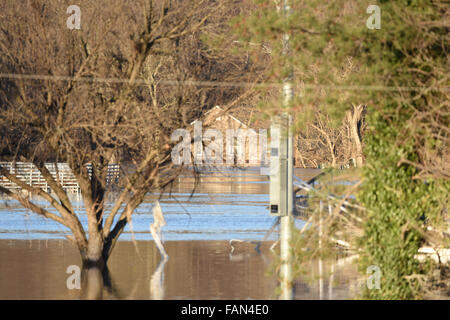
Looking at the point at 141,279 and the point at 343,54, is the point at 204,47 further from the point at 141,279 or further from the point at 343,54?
the point at 343,54

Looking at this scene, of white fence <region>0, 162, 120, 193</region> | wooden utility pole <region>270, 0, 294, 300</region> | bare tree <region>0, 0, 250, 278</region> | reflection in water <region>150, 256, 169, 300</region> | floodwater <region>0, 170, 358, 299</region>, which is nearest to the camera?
wooden utility pole <region>270, 0, 294, 300</region>

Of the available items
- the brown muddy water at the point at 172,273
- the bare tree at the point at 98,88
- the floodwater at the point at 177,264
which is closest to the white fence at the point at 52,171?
the bare tree at the point at 98,88

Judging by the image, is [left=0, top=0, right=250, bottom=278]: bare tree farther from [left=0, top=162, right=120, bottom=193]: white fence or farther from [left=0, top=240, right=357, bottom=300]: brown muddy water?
[left=0, top=240, right=357, bottom=300]: brown muddy water

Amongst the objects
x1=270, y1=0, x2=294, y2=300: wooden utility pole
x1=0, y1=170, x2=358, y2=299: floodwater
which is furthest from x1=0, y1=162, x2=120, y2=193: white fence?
x1=270, y1=0, x2=294, y2=300: wooden utility pole

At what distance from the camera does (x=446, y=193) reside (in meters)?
12.6

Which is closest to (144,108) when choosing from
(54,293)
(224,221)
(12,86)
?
(12,86)

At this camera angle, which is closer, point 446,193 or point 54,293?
point 446,193

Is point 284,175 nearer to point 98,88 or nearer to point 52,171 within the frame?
point 98,88

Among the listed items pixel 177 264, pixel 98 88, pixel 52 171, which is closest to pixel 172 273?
pixel 177 264

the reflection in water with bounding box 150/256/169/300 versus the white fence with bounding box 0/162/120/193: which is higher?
the white fence with bounding box 0/162/120/193

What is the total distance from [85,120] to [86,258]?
2856 millimetres

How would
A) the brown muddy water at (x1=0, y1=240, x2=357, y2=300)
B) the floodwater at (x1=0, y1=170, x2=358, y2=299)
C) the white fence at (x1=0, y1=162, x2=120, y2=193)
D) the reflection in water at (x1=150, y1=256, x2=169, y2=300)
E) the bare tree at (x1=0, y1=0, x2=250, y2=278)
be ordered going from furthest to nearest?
the white fence at (x1=0, y1=162, x2=120, y2=193), the bare tree at (x1=0, y1=0, x2=250, y2=278), the floodwater at (x1=0, y1=170, x2=358, y2=299), the brown muddy water at (x1=0, y1=240, x2=357, y2=300), the reflection in water at (x1=150, y1=256, x2=169, y2=300)

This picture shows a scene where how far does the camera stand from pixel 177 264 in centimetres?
1788

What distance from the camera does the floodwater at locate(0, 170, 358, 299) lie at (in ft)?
47.8
